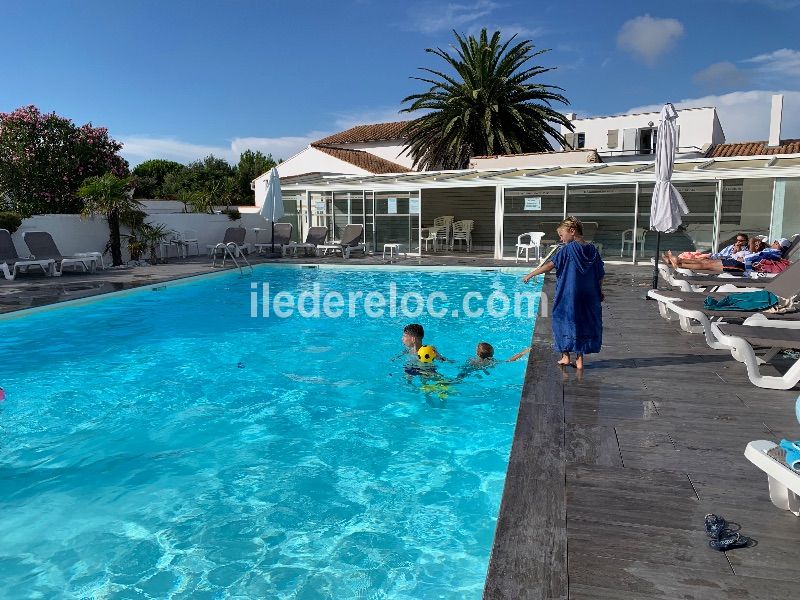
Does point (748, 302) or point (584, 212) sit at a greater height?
point (584, 212)

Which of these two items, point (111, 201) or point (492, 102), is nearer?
point (111, 201)

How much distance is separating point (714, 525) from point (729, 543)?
4.7 inches

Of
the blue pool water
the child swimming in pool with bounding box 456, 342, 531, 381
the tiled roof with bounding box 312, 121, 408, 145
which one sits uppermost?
the tiled roof with bounding box 312, 121, 408, 145

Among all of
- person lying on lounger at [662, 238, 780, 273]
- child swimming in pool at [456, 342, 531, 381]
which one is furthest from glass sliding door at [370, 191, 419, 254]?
child swimming in pool at [456, 342, 531, 381]

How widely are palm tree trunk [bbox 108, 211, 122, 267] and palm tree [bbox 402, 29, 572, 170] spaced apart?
1616cm

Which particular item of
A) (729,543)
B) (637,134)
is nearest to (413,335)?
(729,543)

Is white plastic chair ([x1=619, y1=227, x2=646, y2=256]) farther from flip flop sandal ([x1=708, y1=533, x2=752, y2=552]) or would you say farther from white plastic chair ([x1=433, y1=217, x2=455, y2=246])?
flip flop sandal ([x1=708, y1=533, x2=752, y2=552])

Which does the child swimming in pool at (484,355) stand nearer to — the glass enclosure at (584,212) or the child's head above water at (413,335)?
the child's head above water at (413,335)

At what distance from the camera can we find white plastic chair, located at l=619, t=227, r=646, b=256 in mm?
16016

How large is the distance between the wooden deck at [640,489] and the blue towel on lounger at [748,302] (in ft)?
3.19

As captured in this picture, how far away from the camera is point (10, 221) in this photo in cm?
1345

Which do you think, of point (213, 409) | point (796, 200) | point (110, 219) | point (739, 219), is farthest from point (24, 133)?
point (796, 200)

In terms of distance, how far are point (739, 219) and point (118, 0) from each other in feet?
58.0

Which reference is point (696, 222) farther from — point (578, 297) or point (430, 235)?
point (578, 297)
